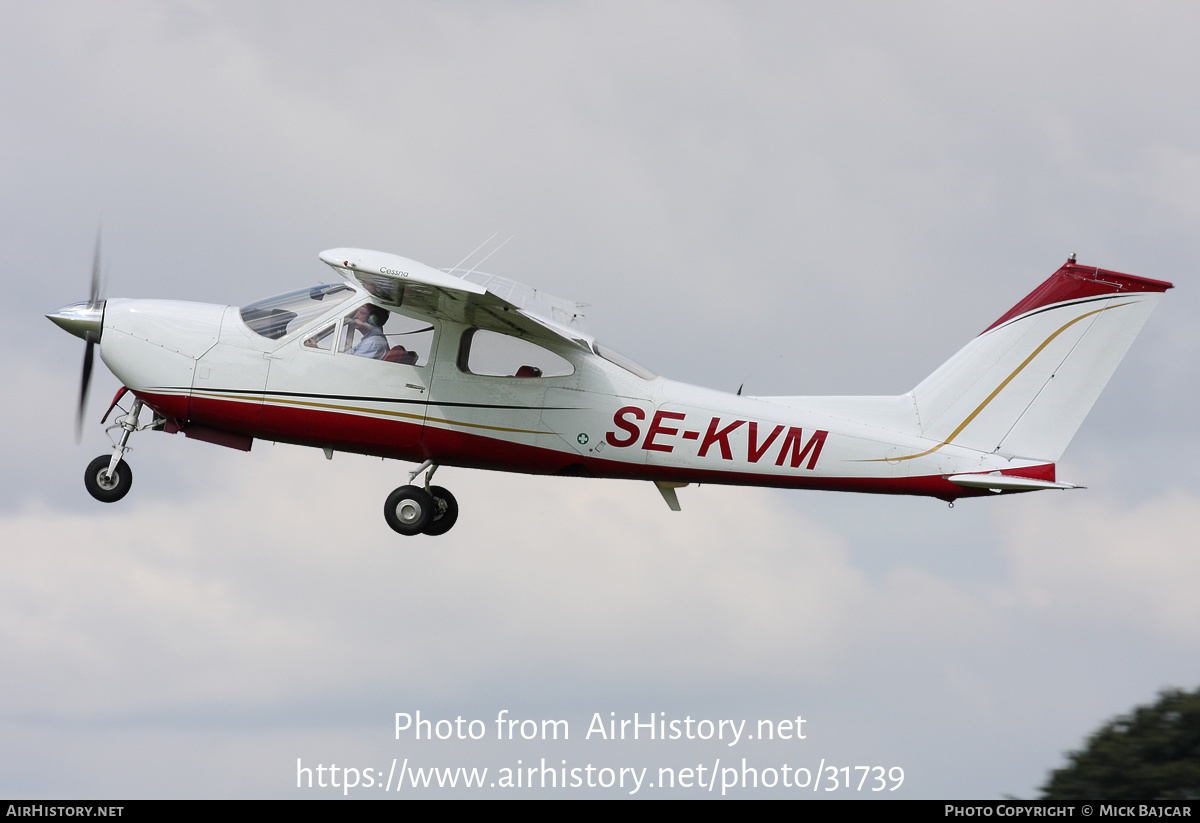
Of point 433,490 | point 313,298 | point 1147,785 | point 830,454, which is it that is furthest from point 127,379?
point 1147,785

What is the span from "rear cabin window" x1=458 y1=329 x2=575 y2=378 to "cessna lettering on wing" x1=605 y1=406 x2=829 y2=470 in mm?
1066

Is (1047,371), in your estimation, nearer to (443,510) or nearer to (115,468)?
(443,510)

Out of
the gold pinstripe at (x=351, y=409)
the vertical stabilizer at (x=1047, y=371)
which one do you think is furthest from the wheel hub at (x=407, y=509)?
the vertical stabilizer at (x=1047, y=371)

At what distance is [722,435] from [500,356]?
8.64ft

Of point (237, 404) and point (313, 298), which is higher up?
point (313, 298)

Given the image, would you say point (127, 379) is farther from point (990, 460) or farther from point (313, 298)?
point (990, 460)

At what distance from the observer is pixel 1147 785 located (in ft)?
64.4

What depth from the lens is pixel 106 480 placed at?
661 inches

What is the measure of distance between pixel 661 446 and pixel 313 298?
425cm

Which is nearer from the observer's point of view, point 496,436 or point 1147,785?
point 496,436

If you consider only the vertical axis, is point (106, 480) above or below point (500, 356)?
below

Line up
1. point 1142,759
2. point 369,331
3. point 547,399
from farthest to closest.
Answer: point 1142,759 → point 547,399 → point 369,331

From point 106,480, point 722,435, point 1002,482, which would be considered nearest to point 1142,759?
point 1002,482

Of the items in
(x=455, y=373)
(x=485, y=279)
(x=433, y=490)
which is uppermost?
(x=485, y=279)
